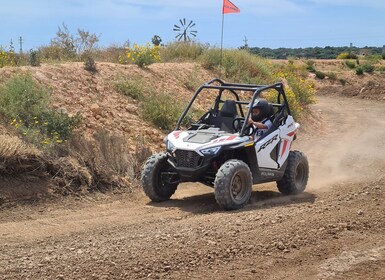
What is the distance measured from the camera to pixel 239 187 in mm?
10195

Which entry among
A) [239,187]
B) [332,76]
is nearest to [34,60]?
[239,187]

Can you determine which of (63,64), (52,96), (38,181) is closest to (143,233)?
(38,181)

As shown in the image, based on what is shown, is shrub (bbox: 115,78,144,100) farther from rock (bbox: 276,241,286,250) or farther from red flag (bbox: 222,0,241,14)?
rock (bbox: 276,241,286,250)

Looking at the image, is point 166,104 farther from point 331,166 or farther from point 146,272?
point 146,272

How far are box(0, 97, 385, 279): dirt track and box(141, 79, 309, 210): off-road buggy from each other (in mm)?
318

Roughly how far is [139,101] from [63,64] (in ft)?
7.46

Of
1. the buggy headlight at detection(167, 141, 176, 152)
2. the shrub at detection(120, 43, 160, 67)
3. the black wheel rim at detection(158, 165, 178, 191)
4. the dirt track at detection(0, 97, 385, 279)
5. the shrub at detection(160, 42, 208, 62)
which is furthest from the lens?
the shrub at detection(160, 42, 208, 62)

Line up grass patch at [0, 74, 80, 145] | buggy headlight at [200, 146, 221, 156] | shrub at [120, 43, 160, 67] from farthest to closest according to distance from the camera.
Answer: shrub at [120, 43, 160, 67]
grass patch at [0, 74, 80, 145]
buggy headlight at [200, 146, 221, 156]

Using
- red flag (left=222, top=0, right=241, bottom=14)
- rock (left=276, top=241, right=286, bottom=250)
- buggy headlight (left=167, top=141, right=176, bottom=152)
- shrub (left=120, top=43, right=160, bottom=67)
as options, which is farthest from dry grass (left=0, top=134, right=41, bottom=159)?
red flag (left=222, top=0, right=241, bottom=14)

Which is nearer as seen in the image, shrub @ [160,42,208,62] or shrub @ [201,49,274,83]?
shrub @ [201,49,274,83]

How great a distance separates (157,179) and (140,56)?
29.9ft

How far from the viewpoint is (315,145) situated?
18594mm

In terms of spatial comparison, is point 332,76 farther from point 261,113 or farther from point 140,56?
point 261,113

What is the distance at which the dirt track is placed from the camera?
6.59m
